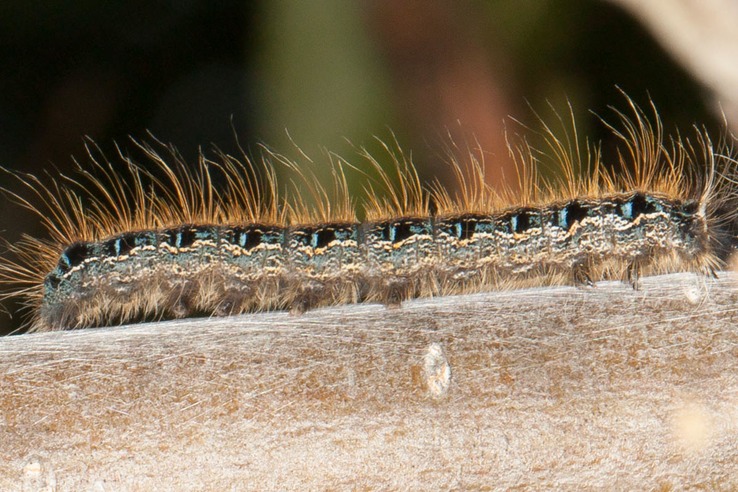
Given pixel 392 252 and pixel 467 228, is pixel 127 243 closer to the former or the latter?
pixel 392 252

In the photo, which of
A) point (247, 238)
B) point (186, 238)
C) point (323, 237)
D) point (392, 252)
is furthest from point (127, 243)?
point (392, 252)

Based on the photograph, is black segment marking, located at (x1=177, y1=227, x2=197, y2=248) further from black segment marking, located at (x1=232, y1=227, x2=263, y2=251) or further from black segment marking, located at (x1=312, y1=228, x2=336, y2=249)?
black segment marking, located at (x1=312, y1=228, x2=336, y2=249)

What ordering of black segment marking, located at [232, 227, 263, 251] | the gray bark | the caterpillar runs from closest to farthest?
the gray bark, the caterpillar, black segment marking, located at [232, 227, 263, 251]

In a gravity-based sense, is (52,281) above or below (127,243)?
below

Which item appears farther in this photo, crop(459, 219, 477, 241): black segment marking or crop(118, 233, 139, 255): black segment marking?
crop(118, 233, 139, 255): black segment marking

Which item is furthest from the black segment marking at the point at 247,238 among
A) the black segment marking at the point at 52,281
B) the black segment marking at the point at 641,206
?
the black segment marking at the point at 641,206

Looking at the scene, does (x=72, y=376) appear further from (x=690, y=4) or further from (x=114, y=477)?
(x=690, y=4)

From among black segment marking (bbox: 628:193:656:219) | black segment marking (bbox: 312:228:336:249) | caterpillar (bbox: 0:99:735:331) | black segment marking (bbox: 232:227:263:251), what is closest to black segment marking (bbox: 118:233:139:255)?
caterpillar (bbox: 0:99:735:331)

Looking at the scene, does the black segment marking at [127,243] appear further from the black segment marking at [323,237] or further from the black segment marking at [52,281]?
the black segment marking at [323,237]

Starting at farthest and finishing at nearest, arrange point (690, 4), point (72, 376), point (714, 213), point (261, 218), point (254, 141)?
point (254, 141) → point (261, 218) → point (714, 213) → point (690, 4) → point (72, 376)

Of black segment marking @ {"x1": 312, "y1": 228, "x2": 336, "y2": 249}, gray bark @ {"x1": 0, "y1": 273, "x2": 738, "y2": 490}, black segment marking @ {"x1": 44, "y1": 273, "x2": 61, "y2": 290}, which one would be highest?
black segment marking @ {"x1": 312, "y1": 228, "x2": 336, "y2": 249}

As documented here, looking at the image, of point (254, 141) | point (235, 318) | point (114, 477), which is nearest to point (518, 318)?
point (235, 318)
